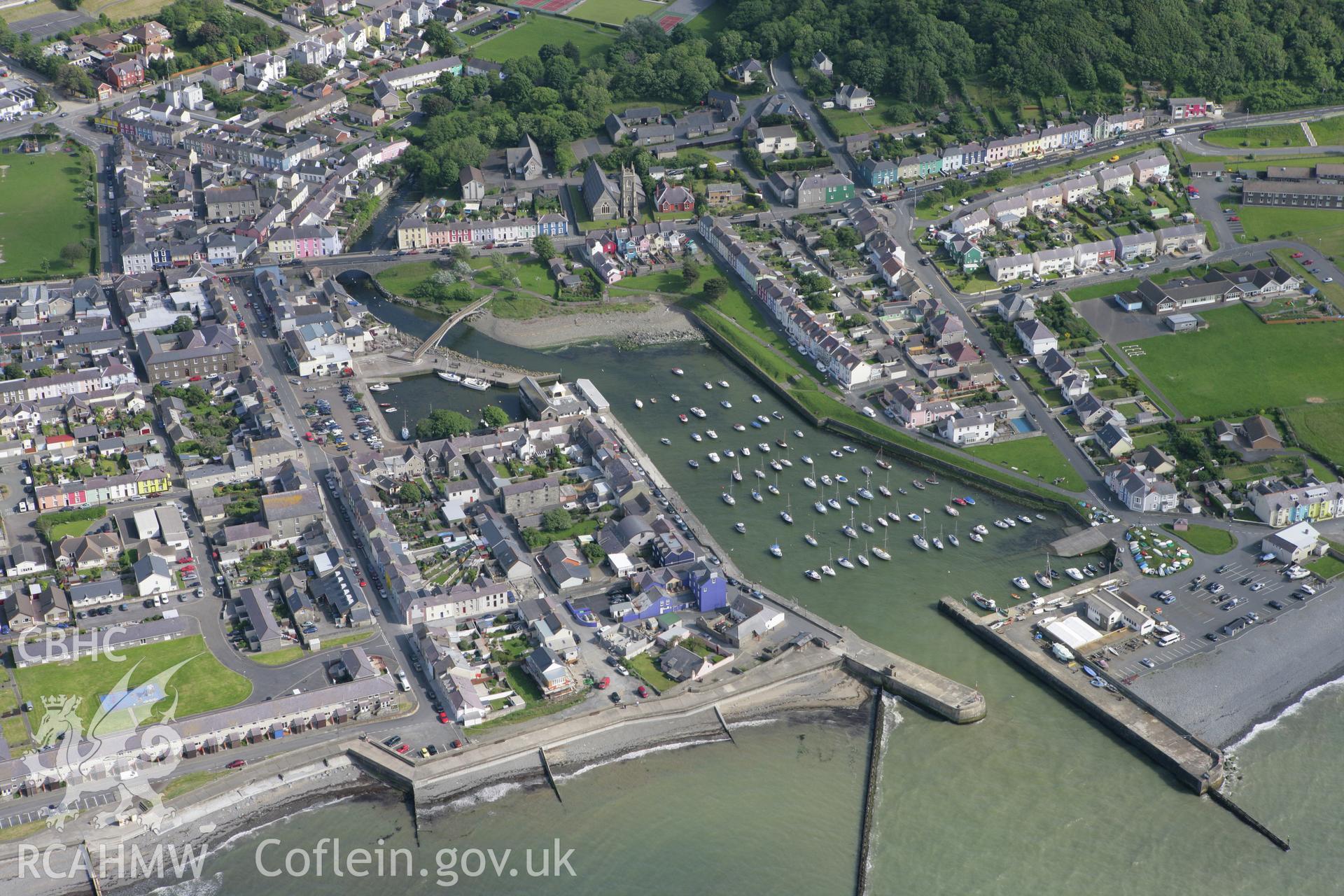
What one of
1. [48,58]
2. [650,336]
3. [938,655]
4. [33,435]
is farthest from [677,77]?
[938,655]

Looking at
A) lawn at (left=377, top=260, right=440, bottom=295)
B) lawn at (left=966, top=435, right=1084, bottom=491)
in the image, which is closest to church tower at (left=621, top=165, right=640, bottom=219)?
lawn at (left=377, top=260, right=440, bottom=295)

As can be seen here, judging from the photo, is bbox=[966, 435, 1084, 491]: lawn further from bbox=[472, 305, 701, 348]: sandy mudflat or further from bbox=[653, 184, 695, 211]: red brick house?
bbox=[653, 184, 695, 211]: red brick house

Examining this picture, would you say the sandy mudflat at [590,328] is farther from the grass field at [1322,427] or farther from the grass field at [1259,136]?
the grass field at [1259,136]

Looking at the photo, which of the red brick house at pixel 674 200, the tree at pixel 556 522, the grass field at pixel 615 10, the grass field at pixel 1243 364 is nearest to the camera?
the tree at pixel 556 522

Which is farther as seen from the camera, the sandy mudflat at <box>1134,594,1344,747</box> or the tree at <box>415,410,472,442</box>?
the tree at <box>415,410,472,442</box>

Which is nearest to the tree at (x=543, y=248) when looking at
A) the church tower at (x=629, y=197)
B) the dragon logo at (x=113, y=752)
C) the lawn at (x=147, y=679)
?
the church tower at (x=629, y=197)

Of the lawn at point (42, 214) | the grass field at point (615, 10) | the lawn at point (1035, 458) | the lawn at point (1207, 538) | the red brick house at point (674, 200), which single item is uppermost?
the grass field at point (615, 10)

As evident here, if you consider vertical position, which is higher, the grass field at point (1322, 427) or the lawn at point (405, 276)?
the grass field at point (1322, 427)
